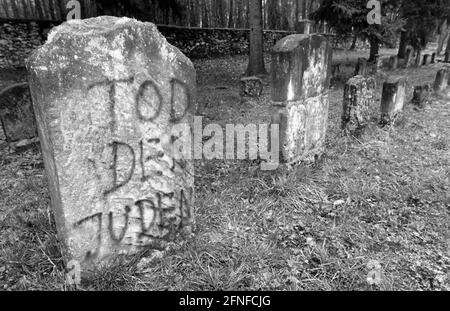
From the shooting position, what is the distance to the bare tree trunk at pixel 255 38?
29.9 ft

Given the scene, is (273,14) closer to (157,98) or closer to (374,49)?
(374,49)

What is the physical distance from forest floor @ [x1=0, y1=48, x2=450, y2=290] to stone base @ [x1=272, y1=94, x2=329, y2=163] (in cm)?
20

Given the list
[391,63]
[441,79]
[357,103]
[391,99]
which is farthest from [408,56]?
[357,103]

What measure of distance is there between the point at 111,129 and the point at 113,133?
34 mm

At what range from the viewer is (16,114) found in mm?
5270

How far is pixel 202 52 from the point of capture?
13.5m

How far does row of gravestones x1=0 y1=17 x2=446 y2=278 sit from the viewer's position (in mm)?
2137

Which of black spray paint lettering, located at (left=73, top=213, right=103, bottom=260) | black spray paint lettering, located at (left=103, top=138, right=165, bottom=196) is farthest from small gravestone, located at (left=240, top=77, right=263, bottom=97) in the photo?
black spray paint lettering, located at (left=73, top=213, right=103, bottom=260)

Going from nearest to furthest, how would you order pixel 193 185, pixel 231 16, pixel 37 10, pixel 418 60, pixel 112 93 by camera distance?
1. pixel 112 93
2. pixel 193 185
3. pixel 37 10
4. pixel 418 60
5. pixel 231 16

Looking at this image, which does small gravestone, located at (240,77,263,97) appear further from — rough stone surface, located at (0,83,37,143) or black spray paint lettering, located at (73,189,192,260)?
black spray paint lettering, located at (73,189,192,260)

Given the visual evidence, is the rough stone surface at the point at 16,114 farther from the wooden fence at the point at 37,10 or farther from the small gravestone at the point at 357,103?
the small gravestone at the point at 357,103

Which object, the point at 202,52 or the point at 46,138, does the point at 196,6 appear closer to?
the point at 202,52

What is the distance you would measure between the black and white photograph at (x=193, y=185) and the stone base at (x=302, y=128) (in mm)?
23

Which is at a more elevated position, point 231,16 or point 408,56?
point 231,16
